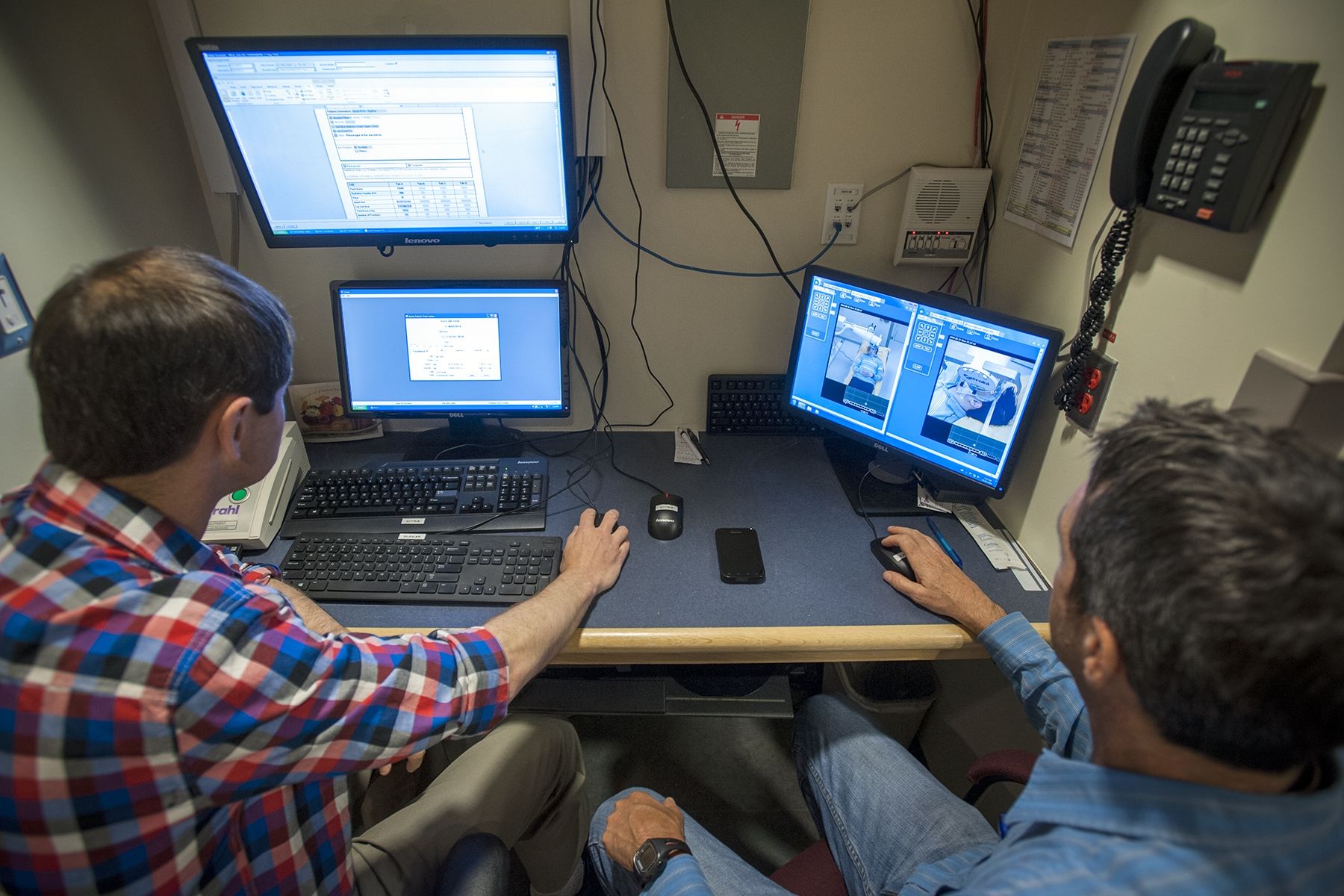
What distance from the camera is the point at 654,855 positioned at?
0.97 metres

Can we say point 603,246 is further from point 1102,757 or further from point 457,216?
point 1102,757

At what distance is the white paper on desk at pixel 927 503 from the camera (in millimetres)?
1395

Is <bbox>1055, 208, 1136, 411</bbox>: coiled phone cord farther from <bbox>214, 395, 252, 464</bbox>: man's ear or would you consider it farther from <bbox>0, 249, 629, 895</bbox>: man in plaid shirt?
<bbox>214, 395, 252, 464</bbox>: man's ear

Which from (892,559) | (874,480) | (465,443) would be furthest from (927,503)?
(465,443)

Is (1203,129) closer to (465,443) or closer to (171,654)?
(171,654)

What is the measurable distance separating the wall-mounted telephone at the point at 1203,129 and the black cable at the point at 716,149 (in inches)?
25.2

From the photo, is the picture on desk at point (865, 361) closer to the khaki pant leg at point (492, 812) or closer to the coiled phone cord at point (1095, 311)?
the coiled phone cord at point (1095, 311)

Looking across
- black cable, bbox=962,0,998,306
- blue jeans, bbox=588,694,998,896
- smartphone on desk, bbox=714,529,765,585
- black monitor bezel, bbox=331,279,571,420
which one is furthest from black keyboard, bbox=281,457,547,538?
black cable, bbox=962,0,998,306

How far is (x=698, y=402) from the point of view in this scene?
67.4 inches

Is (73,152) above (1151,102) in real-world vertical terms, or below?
below

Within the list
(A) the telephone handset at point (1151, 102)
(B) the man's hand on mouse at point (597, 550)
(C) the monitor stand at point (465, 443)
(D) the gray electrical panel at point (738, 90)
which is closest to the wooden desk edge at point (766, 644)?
(B) the man's hand on mouse at point (597, 550)

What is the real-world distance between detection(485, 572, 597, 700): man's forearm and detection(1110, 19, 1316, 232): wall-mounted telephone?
1.04m

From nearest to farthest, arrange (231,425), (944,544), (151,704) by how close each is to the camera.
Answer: (151,704) < (231,425) < (944,544)

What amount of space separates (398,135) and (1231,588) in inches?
53.3
